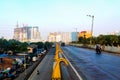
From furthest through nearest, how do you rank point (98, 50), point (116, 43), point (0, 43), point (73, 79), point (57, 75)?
1. point (0, 43)
2. point (116, 43)
3. point (98, 50)
4. point (73, 79)
5. point (57, 75)

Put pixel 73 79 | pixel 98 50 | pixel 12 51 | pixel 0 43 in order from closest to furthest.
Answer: pixel 73 79 < pixel 98 50 < pixel 12 51 < pixel 0 43

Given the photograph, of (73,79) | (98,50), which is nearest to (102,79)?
(73,79)

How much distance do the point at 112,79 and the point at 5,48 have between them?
148 meters

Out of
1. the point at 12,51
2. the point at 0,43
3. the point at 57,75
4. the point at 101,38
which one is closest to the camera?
the point at 57,75

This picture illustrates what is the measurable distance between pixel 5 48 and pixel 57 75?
5915 inches

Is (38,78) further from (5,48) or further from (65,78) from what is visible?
(5,48)

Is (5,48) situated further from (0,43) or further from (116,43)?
(116,43)

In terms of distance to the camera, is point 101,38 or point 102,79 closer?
point 102,79

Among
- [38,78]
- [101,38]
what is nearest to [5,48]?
[101,38]

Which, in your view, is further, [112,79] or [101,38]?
[101,38]

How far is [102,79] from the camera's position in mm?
16625

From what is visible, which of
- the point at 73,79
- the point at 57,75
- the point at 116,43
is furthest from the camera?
the point at 116,43

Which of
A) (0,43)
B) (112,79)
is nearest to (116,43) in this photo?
(112,79)

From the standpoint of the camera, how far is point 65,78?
1650cm
